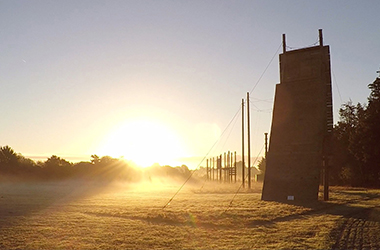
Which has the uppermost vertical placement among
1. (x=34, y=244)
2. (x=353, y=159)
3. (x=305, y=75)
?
(x=305, y=75)

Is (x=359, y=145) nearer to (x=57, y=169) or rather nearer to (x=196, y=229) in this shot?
(x=196, y=229)

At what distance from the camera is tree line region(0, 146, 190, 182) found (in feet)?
233

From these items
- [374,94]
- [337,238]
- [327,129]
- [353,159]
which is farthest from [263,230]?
[353,159]

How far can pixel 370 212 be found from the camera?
19.3 meters

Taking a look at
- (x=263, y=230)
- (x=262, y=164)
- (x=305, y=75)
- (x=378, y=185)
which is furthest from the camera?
(x=262, y=164)

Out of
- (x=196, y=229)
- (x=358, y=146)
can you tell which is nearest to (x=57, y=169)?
(x=358, y=146)

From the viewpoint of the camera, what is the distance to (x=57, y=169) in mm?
74438

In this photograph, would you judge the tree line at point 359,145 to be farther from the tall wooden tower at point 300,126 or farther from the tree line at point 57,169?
the tree line at point 57,169

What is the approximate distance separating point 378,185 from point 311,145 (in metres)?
23.5

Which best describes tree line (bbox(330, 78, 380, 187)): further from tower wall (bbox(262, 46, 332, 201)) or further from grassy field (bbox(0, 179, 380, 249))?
grassy field (bbox(0, 179, 380, 249))

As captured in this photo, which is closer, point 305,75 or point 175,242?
point 175,242

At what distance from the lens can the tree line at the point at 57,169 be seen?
70988 millimetres

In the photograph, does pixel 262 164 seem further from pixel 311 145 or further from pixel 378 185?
pixel 311 145

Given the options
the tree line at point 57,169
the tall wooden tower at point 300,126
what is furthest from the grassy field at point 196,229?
the tree line at point 57,169
